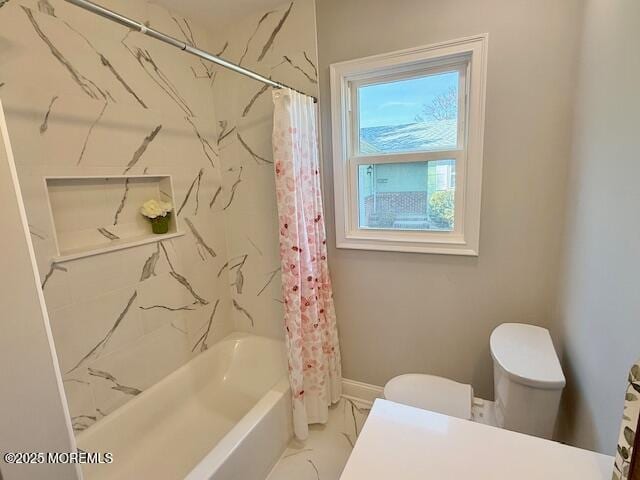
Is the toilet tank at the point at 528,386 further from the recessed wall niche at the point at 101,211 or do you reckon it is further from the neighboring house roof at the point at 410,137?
the recessed wall niche at the point at 101,211

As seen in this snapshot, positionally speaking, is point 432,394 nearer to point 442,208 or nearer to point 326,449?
point 326,449

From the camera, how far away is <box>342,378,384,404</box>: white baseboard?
210 cm

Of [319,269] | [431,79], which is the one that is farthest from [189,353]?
[431,79]

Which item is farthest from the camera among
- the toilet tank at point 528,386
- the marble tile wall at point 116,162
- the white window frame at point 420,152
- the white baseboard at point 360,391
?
the white baseboard at point 360,391

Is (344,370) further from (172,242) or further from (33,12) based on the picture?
(33,12)

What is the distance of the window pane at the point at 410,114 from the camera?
168 centimetres

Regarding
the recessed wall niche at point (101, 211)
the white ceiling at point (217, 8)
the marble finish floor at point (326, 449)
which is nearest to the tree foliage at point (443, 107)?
the white ceiling at point (217, 8)

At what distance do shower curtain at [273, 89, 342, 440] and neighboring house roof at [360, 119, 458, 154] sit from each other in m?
0.33

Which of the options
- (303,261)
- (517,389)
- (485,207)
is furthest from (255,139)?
(517,389)

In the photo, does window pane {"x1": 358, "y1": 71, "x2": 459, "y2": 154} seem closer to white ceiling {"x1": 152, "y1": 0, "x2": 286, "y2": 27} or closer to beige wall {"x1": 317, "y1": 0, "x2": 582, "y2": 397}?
beige wall {"x1": 317, "y1": 0, "x2": 582, "y2": 397}

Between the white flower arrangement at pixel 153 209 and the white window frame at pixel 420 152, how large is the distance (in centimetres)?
103

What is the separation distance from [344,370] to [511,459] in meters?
1.49

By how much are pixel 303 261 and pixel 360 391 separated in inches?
42.2

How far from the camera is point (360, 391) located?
2.14 metres
